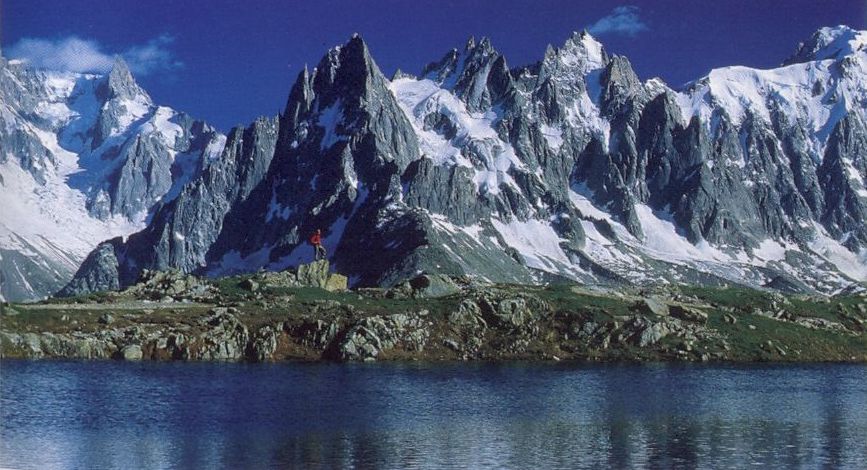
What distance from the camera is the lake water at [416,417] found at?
8144 cm

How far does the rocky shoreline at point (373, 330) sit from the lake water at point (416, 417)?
1176cm

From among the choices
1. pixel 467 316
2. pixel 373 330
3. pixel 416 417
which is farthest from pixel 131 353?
pixel 416 417

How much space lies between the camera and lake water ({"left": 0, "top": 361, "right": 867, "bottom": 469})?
8144cm

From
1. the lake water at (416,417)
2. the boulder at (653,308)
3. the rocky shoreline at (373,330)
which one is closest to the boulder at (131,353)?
the rocky shoreline at (373,330)

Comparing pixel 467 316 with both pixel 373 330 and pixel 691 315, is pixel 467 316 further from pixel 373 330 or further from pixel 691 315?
pixel 691 315

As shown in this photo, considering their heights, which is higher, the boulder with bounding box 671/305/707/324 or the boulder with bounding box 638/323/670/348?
the boulder with bounding box 671/305/707/324

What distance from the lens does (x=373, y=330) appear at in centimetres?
17212

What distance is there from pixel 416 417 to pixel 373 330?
67590 mm

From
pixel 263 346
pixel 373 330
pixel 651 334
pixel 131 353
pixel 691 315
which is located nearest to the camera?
pixel 131 353

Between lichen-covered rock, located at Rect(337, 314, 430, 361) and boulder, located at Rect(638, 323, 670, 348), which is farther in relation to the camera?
boulder, located at Rect(638, 323, 670, 348)

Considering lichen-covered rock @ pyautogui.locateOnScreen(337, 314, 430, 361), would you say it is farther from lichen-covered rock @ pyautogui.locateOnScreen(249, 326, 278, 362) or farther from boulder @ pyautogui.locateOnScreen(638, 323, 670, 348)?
boulder @ pyautogui.locateOnScreen(638, 323, 670, 348)

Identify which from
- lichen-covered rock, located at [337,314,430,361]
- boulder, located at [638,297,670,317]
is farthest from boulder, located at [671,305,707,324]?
lichen-covered rock, located at [337,314,430,361]

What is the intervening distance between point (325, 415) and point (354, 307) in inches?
3192

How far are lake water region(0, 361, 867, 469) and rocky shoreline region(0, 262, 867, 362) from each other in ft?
38.6
